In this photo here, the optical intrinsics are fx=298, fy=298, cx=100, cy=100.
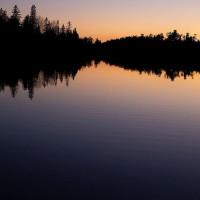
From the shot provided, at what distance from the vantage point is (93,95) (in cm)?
3306

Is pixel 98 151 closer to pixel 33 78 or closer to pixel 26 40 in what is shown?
pixel 33 78

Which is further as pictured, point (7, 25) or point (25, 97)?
point (7, 25)

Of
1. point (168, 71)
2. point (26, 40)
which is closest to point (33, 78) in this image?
point (168, 71)

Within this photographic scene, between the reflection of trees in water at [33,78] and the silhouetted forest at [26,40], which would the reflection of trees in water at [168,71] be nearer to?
the reflection of trees in water at [33,78]

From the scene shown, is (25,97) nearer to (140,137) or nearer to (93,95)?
(93,95)

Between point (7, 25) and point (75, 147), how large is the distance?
9841 centimetres

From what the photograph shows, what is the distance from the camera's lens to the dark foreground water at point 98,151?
1018cm

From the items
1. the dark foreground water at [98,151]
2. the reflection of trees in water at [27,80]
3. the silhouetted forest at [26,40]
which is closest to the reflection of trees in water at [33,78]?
the reflection of trees in water at [27,80]

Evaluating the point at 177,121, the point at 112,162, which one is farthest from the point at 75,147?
the point at 177,121

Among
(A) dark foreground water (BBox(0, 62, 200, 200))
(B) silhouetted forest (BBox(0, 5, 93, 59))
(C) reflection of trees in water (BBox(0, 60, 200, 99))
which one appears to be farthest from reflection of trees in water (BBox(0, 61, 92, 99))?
(B) silhouetted forest (BBox(0, 5, 93, 59))

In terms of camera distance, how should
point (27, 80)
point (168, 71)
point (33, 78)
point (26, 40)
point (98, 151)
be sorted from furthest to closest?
point (26, 40), point (168, 71), point (33, 78), point (27, 80), point (98, 151)

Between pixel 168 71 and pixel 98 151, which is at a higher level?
pixel 168 71

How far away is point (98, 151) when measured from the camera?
14195 mm

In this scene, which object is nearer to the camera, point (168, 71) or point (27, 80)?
point (27, 80)
